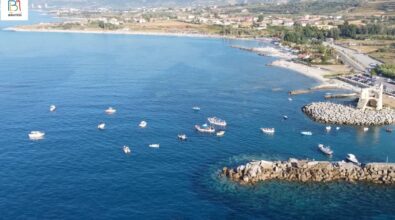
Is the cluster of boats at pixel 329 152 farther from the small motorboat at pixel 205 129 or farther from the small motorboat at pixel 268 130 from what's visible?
the small motorboat at pixel 205 129

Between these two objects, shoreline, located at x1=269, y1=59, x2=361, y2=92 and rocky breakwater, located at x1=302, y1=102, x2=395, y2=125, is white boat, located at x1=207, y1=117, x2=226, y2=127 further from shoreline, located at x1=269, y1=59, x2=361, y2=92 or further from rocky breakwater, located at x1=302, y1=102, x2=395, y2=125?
shoreline, located at x1=269, y1=59, x2=361, y2=92

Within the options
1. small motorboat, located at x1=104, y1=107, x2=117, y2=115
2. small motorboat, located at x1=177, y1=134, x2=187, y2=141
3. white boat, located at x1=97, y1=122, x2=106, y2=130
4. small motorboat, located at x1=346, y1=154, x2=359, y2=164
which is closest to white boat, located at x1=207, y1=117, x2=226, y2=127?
small motorboat, located at x1=177, y1=134, x2=187, y2=141

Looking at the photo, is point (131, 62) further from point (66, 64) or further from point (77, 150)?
point (77, 150)

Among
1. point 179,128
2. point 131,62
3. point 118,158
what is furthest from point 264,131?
point 131,62

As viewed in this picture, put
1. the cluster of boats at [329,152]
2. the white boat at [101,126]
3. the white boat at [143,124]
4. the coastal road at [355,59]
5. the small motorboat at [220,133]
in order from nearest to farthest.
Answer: the cluster of boats at [329,152] < the small motorboat at [220,133] < the white boat at [101,126] < the white boat at [143,124] < the coastal road at [355,59]

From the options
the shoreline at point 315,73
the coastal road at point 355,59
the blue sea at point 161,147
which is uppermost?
the coastal road at point 355,59

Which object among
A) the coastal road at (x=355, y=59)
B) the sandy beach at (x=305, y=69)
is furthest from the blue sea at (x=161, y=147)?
the coastal road at (x=355, y=59)

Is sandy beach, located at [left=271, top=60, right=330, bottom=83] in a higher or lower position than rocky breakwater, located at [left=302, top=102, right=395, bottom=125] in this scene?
higher
